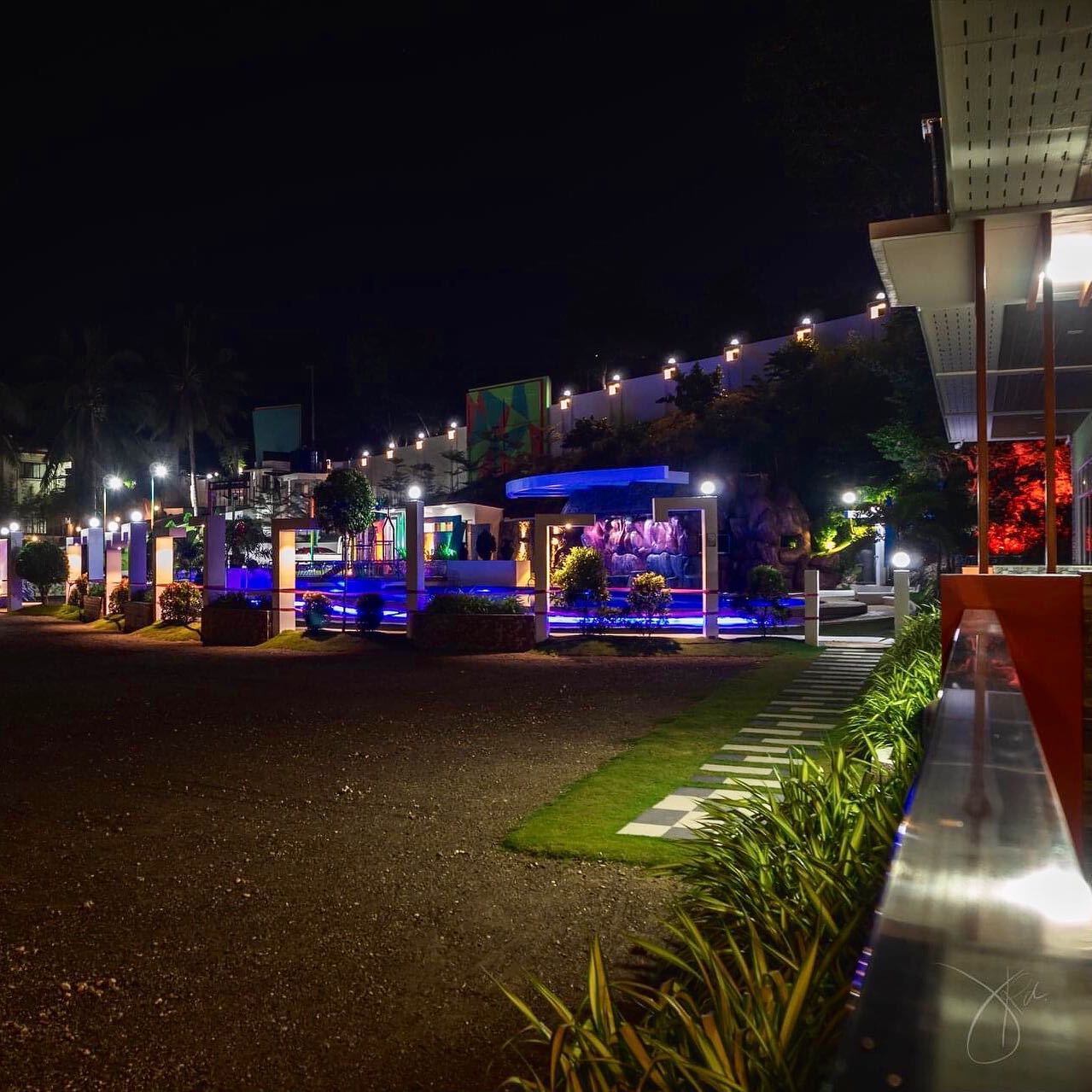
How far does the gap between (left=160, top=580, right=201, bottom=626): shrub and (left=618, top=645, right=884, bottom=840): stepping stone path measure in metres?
14.6

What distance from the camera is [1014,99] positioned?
4.11 metres

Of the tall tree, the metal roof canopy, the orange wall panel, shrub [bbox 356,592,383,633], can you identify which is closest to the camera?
the metal roof canopy

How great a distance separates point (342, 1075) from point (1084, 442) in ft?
42.1

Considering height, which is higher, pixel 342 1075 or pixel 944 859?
pixel 944 859

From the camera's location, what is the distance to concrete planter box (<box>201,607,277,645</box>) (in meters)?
19.4

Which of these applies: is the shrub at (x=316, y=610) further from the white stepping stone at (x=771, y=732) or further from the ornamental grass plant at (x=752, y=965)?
the ornamental grass plant at (x=752, y=965)

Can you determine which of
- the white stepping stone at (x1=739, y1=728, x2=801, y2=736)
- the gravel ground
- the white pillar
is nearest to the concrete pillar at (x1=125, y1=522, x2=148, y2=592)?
the white pillar

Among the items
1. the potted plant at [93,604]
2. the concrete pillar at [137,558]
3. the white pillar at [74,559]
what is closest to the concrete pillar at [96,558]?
the white pillar at [74,559]

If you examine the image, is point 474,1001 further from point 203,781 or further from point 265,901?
point 203,781

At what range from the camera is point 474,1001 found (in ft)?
11.7

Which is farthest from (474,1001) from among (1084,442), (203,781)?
(1084,442)

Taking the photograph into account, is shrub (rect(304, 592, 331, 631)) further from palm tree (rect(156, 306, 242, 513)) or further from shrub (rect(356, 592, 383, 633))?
palm tree (rect(156, 306, 242, 513))

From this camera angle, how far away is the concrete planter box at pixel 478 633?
17047mm

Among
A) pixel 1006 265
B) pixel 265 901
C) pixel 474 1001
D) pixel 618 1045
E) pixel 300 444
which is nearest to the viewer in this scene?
pixel 618 1045
